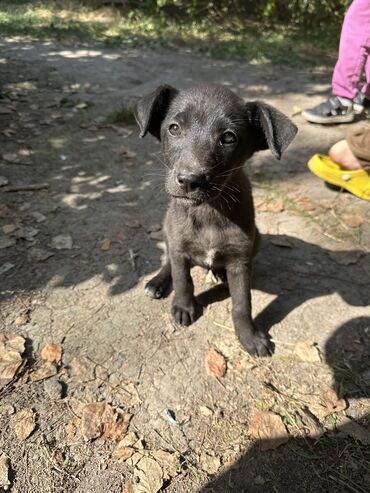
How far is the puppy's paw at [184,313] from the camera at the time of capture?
10.7 ft

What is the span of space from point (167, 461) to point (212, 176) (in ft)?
5.56

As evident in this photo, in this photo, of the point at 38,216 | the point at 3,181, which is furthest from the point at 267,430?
the point at 3,181

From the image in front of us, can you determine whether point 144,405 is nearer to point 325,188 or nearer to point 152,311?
point 152,311

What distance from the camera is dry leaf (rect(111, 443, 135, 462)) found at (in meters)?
2.38

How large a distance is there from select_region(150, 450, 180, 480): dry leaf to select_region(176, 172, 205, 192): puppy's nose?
156 centimetres

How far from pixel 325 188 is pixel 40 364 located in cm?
383

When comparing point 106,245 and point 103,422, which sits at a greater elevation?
point 106,245

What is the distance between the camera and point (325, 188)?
5086mm

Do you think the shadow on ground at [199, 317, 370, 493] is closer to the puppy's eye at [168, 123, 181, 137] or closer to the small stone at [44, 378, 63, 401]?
the small stone at [44, 378, 63, 401]

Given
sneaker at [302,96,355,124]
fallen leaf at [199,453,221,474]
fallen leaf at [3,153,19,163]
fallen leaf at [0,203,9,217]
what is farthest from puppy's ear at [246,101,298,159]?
sneaker at [302,96,355,124]

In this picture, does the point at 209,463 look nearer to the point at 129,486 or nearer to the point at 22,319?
the point at 129,486

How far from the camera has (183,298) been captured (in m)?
3.26

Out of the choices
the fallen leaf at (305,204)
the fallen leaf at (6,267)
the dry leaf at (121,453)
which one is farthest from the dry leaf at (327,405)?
the fallen leaf at (6,267)

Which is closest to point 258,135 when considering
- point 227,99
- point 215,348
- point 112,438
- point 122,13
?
point 227,99
